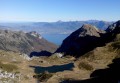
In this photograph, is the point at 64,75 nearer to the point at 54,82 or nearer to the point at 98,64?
the point at 54,82

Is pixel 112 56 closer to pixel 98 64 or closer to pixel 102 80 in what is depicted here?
pixel 98 64

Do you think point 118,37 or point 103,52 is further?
point 118,37

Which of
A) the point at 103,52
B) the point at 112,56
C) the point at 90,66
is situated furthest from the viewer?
the point at 103,52

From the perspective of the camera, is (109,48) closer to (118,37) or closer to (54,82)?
(118,37)

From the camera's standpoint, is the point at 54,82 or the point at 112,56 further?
the point at 112,56

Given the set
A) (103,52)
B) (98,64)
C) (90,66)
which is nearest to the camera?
(90,66)

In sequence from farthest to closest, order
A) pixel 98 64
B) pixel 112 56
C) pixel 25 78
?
pixel 112 56 → pixel 98 64 → pixel 25 78

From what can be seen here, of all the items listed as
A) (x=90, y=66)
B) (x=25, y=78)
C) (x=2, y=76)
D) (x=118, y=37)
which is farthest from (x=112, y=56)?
(x=2, y=76)

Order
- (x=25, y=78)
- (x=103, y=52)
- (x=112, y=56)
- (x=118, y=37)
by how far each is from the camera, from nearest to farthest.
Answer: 1. (x=25, y=78)
2. (x=112, y=56)
3. (x=103, y=52)
4. (x=118, y=37)

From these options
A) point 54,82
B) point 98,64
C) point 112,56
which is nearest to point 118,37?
point 112,56
